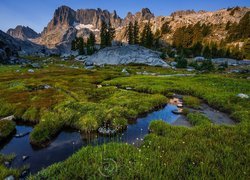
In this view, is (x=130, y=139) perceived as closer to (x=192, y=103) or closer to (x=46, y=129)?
(x=46, y=129)

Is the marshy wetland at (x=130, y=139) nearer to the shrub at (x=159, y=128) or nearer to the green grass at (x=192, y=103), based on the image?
the shrub at (x=159, y=128)

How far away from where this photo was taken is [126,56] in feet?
316

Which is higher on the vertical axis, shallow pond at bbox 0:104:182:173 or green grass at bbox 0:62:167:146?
green grass at bbox 0:62:167:146

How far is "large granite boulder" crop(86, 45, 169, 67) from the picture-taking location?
9129cm

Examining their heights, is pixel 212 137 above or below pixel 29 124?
above

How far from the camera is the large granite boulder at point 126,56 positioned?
91.3 m

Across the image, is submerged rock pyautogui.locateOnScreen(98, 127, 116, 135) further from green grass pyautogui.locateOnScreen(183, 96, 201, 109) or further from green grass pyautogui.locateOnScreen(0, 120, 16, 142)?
green grass pyautogui.locateOnScreen(183, 96, 201, 109)

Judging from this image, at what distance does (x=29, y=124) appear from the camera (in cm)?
1883

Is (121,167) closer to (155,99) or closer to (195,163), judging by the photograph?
(195,163)

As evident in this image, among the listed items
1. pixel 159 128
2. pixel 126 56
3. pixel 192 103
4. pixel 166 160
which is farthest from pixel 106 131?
pixel 126 56

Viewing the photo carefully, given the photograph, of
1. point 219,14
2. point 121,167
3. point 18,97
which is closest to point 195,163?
point 121,167

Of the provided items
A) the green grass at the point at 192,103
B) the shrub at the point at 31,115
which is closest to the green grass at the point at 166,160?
the shrub at the point at 31,115

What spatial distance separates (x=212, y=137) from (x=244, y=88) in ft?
78.2

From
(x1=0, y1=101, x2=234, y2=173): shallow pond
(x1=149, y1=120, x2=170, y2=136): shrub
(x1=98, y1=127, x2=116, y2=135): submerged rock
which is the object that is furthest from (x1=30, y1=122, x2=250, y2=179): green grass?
(x1=98, y1=127, x2=116, y2=135): submerged rock
